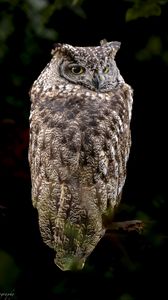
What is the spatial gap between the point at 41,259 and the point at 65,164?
98 cm

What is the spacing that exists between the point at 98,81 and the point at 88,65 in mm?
85

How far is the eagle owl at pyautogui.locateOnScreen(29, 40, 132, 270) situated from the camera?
198 cm

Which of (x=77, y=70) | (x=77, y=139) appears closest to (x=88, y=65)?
(x=77, y=70)

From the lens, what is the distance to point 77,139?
6.69 ft
